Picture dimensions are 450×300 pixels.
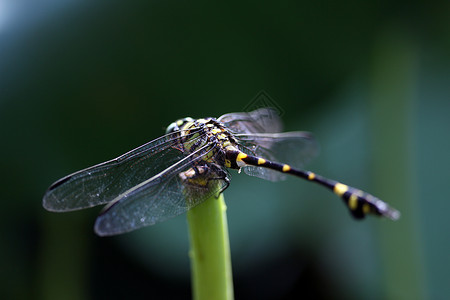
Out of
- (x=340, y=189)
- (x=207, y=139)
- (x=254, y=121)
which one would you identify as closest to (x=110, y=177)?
(x=207, y=139)

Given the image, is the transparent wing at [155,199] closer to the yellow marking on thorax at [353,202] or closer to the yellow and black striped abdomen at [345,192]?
the yellow and black striped abdomen at [345,192]

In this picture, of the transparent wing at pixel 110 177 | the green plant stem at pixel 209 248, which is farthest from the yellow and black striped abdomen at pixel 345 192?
the green plant stem at pixel 209 248

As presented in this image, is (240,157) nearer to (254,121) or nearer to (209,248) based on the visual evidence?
(254,121)

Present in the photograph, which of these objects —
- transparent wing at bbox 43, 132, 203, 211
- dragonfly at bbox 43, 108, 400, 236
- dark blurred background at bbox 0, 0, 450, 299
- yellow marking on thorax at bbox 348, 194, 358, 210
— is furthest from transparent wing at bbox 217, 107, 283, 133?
dark blurred background at bbox 0, 0, 450, 299

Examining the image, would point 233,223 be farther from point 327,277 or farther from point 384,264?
point 384,264

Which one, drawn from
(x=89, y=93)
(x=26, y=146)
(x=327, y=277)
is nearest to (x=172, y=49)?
(x=89, y=93)

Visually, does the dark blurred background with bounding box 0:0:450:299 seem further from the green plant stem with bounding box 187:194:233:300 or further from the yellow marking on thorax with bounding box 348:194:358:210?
the green plant stem with bounding box 187:194:233:300
